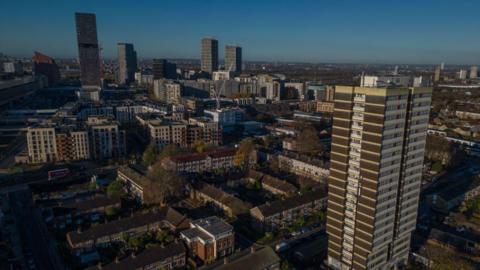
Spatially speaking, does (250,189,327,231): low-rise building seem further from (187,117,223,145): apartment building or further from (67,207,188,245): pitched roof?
(187,117,223,145): apartment building

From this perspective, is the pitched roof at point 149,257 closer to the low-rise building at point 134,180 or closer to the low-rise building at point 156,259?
the low-rise building at point 156,259

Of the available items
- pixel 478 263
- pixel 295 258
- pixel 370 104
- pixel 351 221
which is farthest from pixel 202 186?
pixel 478 263

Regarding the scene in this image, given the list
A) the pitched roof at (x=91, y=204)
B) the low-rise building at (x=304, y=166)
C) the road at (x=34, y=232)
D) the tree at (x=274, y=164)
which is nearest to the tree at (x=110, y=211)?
the pitched roof at (x=91, y=204)

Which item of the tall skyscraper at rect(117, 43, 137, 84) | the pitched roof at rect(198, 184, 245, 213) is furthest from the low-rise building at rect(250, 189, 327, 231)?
the tall skyscraper at rect(117, 43, 137, 84)

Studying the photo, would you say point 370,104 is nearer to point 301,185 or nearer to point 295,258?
point 295,258

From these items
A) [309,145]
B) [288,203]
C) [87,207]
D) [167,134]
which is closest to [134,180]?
[87,207]
